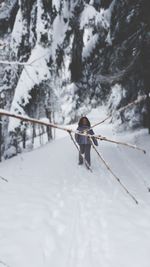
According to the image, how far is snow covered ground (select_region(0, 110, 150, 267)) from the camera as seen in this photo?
4.84m

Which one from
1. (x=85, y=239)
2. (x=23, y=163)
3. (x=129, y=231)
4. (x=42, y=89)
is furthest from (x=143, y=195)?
(x=42, y=89)

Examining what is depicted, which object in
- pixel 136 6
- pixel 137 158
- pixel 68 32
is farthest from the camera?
pixel 137 158

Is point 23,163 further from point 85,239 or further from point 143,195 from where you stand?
point 85,239

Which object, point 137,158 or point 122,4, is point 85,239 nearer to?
point 122,4

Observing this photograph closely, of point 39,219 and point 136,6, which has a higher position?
point 136,6

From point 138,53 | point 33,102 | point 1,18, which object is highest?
point 1,18

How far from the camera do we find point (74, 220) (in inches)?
253

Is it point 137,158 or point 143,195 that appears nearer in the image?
point 143,195

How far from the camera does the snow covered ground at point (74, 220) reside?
4836mm

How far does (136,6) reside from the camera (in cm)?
1046

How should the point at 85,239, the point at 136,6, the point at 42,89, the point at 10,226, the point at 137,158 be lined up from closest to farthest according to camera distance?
the point at 85,239
the point at 10,226
the point at 136,6
the point at 137,158
the point at 42,89

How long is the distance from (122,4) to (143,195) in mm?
5552

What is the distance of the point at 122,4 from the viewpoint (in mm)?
10648

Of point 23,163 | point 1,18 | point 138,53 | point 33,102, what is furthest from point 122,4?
point 23,163
